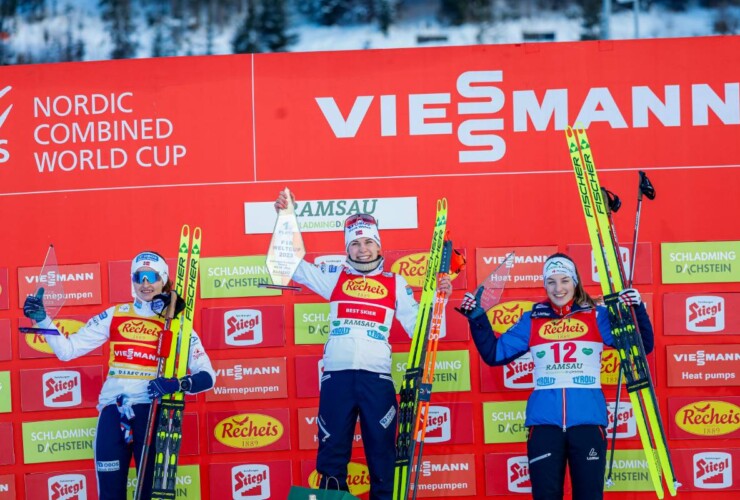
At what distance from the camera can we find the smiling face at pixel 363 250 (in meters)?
4.92

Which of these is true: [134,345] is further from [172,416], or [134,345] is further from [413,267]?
[413,267]

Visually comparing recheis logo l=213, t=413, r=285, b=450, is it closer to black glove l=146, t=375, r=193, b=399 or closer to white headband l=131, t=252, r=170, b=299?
black glove l=146, t=375, r=193, b=399

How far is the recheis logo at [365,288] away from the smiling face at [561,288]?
0.87m

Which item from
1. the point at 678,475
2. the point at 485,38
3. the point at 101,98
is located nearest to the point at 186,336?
the point at 101,98

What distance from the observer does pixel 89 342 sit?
493cm

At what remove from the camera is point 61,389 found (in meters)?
5.48

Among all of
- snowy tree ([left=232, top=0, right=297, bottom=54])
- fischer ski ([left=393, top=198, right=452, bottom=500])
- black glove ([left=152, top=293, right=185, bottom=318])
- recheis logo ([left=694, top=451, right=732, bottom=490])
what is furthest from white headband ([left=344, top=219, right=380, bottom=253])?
snowy tree ([left=232, top=0, right=297, bottom=54])

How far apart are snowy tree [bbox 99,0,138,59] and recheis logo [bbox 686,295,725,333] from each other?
2391cm

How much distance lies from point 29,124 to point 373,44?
2271 centimetres

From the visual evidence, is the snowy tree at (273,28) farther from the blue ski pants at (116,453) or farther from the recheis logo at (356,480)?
the blue ski pants at (116,453)

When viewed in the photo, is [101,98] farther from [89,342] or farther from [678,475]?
[678,475]

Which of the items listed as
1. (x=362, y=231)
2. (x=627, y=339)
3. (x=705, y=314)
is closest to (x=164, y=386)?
Answer: (x=362, y=231)

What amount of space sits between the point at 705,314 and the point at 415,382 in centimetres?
188

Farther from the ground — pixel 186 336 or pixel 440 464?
pixel 186 336
